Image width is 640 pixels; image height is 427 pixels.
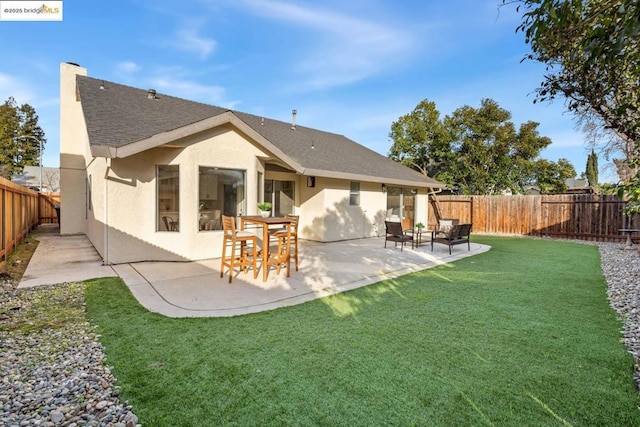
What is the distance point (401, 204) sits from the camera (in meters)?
16.8

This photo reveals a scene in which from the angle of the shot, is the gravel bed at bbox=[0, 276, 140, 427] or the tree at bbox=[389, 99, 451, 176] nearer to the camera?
the gravel bed at bbox=[0, 276, 140, 427]

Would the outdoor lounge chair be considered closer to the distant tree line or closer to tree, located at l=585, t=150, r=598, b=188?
the distant tree line

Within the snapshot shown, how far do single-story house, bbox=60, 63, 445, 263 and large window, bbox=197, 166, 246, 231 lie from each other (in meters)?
0.03

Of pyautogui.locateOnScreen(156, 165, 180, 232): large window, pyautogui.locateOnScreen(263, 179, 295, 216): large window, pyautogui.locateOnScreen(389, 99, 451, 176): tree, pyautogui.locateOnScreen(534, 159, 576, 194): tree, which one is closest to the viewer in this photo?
pyautogui.locateOnScreen(156, 165, 180, 232): large window

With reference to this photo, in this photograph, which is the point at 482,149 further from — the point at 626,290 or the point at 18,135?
the point at 18,135

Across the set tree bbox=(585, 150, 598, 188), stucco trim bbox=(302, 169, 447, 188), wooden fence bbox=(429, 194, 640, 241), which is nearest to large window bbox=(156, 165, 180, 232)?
stucco trim bbox=(302, 169, 447, 188)

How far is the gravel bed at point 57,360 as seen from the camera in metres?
2.53

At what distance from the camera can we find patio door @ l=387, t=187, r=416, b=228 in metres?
16.1

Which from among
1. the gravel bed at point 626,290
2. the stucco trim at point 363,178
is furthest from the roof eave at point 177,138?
the gravel bed at point 626,290

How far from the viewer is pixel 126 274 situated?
699cm

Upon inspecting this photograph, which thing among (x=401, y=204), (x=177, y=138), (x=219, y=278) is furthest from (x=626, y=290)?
(x=401, y=204)

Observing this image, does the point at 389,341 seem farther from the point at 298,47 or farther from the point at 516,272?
the point at 298,47

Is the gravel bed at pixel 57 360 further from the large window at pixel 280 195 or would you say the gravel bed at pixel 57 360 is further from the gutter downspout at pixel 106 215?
the large window at pixel 280 195

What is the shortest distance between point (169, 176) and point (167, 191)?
1.30 ft
